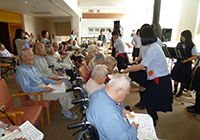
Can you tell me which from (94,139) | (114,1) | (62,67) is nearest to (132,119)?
(94,139)

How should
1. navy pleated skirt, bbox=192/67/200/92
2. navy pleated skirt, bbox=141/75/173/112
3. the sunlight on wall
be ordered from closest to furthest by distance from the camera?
navy pleated skirt, bbox=141/75/173/112 < navy pleated skirt, bbox=192/67/200/92 < the sunlight on wall

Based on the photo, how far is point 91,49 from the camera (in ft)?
12.3

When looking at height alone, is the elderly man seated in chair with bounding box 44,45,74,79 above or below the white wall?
below

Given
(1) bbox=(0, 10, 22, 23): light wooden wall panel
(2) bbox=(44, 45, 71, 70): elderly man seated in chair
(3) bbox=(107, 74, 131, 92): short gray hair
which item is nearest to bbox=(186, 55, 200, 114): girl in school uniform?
(3) bbox=(107, 74, 131, 92): short gray hair

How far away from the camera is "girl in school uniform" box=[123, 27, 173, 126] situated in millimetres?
1717

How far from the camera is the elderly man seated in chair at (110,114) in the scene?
85 cm

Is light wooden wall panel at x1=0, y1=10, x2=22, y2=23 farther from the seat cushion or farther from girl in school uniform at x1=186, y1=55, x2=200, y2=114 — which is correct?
girl in school uniform at x1=186, y1=55, x2=200, y2=114

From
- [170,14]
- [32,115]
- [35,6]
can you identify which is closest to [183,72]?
[32,115]

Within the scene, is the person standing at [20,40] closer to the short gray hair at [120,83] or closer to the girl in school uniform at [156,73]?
the girl in school uniform at [156,73]

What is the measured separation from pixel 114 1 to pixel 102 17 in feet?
14.2

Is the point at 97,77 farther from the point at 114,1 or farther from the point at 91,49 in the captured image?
the point at 114,1

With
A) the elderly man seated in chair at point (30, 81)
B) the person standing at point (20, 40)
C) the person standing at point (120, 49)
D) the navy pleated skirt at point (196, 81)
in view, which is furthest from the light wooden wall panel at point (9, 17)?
the navy pleated skirt at point (196, 81)

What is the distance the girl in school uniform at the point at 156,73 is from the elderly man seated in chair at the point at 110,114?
915 mm

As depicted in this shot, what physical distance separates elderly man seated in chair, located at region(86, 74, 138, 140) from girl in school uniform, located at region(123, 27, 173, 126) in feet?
3.00
